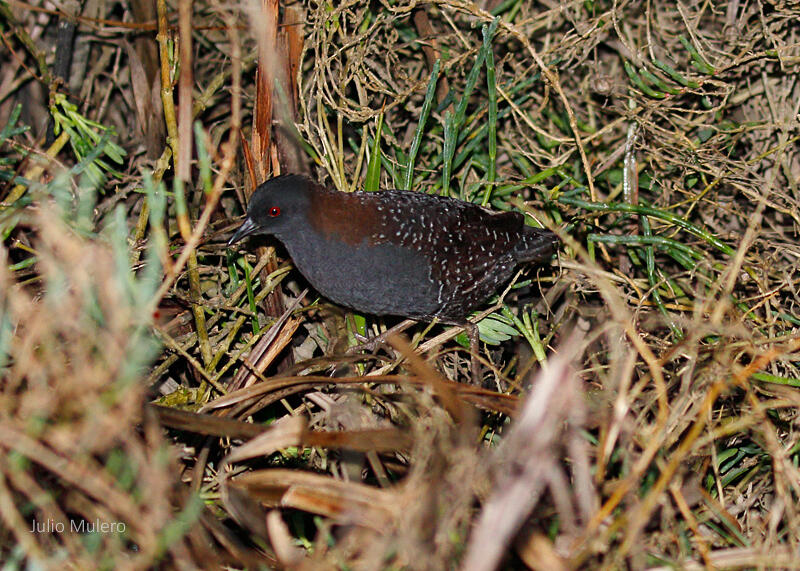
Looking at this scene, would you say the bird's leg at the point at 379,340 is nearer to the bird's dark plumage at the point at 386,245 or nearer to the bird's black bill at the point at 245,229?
the bird's dark plumage at the point at 386,245

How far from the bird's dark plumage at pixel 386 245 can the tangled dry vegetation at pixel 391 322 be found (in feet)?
0.67

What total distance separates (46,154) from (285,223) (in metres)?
1.17

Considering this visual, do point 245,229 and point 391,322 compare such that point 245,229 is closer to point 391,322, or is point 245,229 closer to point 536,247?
point 391,322

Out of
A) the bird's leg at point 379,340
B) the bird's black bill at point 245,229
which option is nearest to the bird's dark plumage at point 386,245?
the bird's black bill at point 245,229

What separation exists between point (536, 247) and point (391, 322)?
781mm

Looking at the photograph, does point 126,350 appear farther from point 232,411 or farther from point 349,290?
point 349,290

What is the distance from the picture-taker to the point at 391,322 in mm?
3484

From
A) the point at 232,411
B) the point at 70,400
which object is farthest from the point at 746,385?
the point at 70,400

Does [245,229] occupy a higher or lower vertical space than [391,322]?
higher

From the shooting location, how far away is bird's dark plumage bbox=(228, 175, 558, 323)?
118 inches

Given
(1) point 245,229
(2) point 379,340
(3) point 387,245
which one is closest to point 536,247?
(3) point 387,245

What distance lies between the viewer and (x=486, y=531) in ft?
5.11

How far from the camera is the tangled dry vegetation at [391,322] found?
1764 millimetres

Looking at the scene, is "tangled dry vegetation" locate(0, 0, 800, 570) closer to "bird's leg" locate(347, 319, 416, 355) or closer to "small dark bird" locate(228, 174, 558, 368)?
"bird's leg" locate(347, 319, 416, 355)
